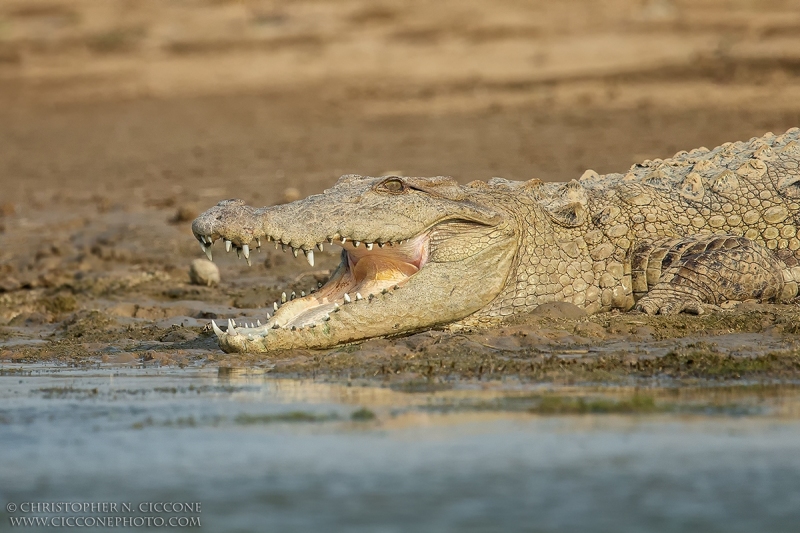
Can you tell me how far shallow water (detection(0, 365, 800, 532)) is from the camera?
3.12m

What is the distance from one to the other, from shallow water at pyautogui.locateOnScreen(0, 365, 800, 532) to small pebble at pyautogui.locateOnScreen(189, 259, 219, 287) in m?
3.81

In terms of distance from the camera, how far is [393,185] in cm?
650

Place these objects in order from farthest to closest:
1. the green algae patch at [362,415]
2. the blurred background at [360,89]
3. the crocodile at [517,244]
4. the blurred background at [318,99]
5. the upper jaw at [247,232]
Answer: the blurred background at [360,89], the blurred background at [318,99], the crocodile at [517,244], the upper jaw at [247,232], the green algae patch at [362,415]

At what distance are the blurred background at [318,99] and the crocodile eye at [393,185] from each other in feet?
9.82

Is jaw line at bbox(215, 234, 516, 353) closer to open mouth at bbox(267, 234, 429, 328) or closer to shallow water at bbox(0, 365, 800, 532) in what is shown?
open mouth at bbox(267, 234, 429, 328)

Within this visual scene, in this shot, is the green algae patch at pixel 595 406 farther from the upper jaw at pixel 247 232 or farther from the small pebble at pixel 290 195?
the small pebble at pixel 290 195

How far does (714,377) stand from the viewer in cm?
516

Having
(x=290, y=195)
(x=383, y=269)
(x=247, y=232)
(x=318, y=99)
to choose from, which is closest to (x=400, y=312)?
(x=383, y=269)

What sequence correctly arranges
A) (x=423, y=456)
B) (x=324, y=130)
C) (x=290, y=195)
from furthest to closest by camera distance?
(x=324, y=130), (x=290, y=195), (x=423, y=456)

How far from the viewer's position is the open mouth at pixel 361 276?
6285 mm

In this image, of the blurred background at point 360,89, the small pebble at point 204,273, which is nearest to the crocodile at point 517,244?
the small pebble at point 204,273

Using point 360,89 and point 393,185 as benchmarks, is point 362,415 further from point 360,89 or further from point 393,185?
point 360,89

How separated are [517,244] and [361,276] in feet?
3.01

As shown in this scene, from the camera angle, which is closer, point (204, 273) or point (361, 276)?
point (361, 276)
